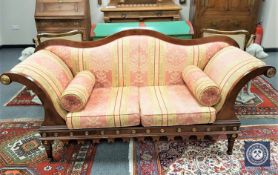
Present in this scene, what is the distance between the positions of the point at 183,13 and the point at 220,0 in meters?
0.81

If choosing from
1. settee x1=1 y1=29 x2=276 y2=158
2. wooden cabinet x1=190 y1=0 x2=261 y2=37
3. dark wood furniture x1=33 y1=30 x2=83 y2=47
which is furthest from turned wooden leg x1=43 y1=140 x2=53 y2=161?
wooden cabinet x1=190 y1=0 x2=261 y2=37

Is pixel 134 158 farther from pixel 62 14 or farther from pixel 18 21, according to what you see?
pixel 18 21

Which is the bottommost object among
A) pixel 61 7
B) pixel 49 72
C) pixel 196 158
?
pixel 196 158

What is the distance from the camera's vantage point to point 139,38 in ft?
6.55

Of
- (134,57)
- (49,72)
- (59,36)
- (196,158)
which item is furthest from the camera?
(59,36)

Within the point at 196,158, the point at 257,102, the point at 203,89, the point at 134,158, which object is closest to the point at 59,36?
the point at 134,158

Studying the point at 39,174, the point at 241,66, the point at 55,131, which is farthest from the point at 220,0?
the point at 39,174

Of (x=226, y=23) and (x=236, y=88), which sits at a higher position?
(x=226, y=23)

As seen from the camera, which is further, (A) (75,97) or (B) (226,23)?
(B) (226,23)

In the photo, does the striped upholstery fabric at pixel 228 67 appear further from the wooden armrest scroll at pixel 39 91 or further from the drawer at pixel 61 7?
the drawer at pixel 61 7

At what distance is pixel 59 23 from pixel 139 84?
2521mm

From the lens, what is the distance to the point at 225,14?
389 cm

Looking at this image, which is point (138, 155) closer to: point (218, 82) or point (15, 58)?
point (218, 82)

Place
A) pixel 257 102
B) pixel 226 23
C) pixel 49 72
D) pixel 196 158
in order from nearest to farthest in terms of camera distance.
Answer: pixel 49 72
pixel 196 158
pixel 257 102
pixel 226 23
